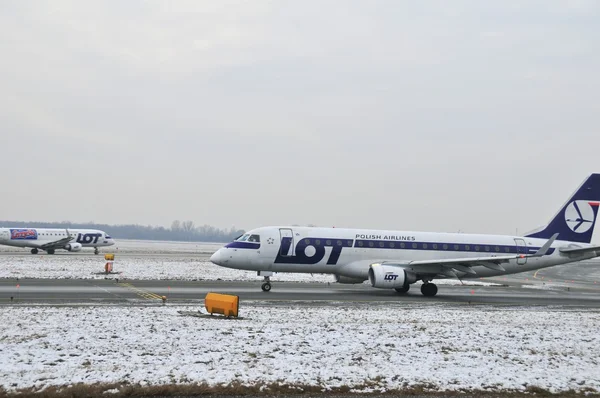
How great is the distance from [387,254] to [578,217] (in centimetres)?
1263

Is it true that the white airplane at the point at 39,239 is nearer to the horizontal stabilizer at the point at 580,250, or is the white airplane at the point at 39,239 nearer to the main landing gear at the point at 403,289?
the main landing gear at the point at 403,289

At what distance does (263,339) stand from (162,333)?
262 centimetres

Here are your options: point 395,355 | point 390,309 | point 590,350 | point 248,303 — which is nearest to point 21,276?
point 248,303

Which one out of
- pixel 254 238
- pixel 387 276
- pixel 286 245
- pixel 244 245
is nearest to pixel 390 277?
pixel 387 276

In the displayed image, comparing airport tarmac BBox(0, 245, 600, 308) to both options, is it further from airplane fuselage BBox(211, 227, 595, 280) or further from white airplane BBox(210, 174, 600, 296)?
airplane fuselage BBox(211, 227, 595, 280)

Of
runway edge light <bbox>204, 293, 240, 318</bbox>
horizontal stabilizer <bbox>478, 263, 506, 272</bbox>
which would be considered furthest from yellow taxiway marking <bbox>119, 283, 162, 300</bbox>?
horizontal stabilizer <bbox>478, 263, 506, 272</bbox>

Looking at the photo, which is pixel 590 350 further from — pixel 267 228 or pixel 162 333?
pixel 267 228

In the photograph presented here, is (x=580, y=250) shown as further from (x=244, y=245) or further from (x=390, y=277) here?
(x=244, y=245)

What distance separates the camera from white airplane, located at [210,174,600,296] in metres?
29.5

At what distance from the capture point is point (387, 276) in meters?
28.4

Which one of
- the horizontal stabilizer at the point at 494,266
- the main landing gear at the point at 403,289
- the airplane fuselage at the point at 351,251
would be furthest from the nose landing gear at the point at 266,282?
the horizontal stabilizer at the point at 494,266

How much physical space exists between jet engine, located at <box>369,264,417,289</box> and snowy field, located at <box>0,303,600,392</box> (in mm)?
8694

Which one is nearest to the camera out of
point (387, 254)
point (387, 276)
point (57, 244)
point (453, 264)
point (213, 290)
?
point (387, 276)

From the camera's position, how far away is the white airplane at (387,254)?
29.5 metres
